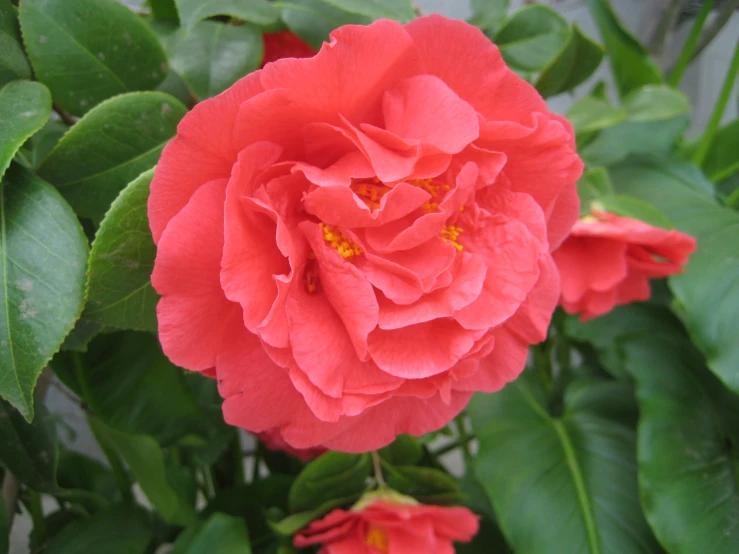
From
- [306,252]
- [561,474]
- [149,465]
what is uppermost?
[306,252]

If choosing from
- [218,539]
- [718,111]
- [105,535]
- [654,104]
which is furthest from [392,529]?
[718,111]

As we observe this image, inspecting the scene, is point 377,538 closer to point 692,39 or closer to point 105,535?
point 105,535

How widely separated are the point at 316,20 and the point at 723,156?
0.73m

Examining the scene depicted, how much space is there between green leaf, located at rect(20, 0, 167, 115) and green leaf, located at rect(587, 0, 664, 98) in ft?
2.26

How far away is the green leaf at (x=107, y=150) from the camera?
0.30m

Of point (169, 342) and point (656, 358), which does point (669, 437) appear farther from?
point (169, 342)

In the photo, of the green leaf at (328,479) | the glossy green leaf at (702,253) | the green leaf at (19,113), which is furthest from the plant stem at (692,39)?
the green leaf at (19,113)

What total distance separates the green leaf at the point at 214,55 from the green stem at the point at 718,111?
0.68 metres

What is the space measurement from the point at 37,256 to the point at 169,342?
8cm

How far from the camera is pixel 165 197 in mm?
245

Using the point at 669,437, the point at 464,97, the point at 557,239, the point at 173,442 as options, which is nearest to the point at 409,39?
the point at 464,97

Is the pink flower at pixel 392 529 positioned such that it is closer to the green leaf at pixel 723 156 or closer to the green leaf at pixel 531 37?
the green leaf at pixel 531 37

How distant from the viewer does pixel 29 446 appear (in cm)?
37

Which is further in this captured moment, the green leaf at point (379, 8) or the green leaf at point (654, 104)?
the green leaf at point (654, 104)
